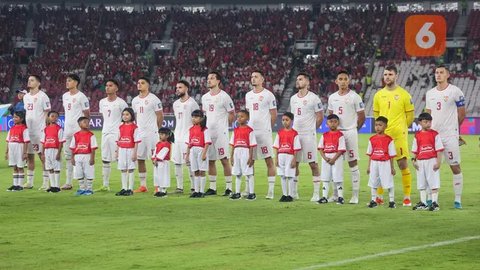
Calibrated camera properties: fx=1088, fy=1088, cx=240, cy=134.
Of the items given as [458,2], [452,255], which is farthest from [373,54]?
[452,255]

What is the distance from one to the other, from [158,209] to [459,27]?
4643cm

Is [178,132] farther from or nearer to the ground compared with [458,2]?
nearer to the ground

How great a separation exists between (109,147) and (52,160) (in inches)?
46.6

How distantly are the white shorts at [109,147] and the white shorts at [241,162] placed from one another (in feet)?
9.77

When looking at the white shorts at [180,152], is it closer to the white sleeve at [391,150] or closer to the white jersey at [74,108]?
the white jersey at [74,108]

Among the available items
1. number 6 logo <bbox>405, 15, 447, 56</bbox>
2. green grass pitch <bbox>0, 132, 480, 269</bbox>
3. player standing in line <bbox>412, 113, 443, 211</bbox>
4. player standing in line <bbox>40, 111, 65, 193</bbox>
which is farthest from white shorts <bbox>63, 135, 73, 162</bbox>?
number 6 logo <bbox>405, 15, 447, 56</bbox>

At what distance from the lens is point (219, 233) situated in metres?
15.1

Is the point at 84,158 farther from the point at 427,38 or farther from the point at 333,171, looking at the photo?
the point at 427,38

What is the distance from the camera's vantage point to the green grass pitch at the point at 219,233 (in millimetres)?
12602

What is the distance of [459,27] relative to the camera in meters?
62.1

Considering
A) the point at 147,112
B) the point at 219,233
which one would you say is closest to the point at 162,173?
the point at 147,112

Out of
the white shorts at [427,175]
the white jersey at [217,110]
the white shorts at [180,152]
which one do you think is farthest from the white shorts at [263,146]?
the white shorts at [427,175]

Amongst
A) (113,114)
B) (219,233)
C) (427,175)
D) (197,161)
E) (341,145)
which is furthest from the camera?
(113,114)

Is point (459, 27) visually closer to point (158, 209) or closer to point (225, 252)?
point (158, 209)
